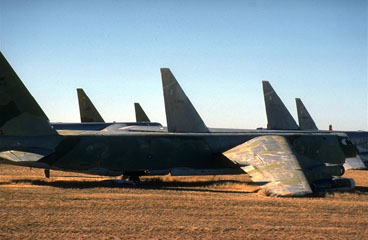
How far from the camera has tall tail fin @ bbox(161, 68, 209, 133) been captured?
94.3 feet

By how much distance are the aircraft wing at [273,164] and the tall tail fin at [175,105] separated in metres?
4.33

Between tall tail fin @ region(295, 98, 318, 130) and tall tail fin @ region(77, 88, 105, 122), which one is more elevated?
tall tail fin @ region(77, 88, 105, 122)

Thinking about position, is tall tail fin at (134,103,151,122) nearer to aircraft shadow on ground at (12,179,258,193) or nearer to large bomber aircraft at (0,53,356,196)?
aircraft shadow on ground at (12,179,258,193)

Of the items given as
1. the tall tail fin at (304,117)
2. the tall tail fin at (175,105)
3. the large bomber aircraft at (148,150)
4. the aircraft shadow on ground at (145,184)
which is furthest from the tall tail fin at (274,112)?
the aircraft shadow on ground at (145,184)

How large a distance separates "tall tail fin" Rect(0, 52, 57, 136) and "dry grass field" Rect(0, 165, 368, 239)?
176 inches

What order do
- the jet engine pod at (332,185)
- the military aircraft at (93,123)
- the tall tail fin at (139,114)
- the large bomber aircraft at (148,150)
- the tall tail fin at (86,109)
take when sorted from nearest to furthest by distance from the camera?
1. the large bomber aircraft at (148,150)
2. the jet engine pod at (332,185)
3. the military aircraft at (93,123)
4. the tall tail fin at (86,109)
5. the tall tail fin at (139,114)

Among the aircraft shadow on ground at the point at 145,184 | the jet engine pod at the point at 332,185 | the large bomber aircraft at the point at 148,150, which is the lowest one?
the jet engine pod at the point at 332,185

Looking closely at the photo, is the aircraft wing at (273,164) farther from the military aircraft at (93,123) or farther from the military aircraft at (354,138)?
the military aircraft at (93,123)

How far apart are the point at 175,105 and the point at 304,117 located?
31.4 metres

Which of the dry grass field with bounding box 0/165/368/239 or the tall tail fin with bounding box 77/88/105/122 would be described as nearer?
the dry grass field with bounding box 0/165/368/239

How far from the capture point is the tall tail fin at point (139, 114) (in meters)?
69.3

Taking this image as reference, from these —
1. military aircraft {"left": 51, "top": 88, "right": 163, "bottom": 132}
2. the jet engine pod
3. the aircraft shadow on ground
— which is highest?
military aircraft {"left": 51, "top": 88, "right": 163, "bottom": 132}

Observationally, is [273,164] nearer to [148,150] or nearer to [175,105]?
[148,150]

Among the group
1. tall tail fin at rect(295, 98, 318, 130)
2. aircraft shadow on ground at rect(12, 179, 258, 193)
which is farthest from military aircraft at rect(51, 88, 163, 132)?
aircraft shadow on ground at rect(12, 179, 258, 193)
